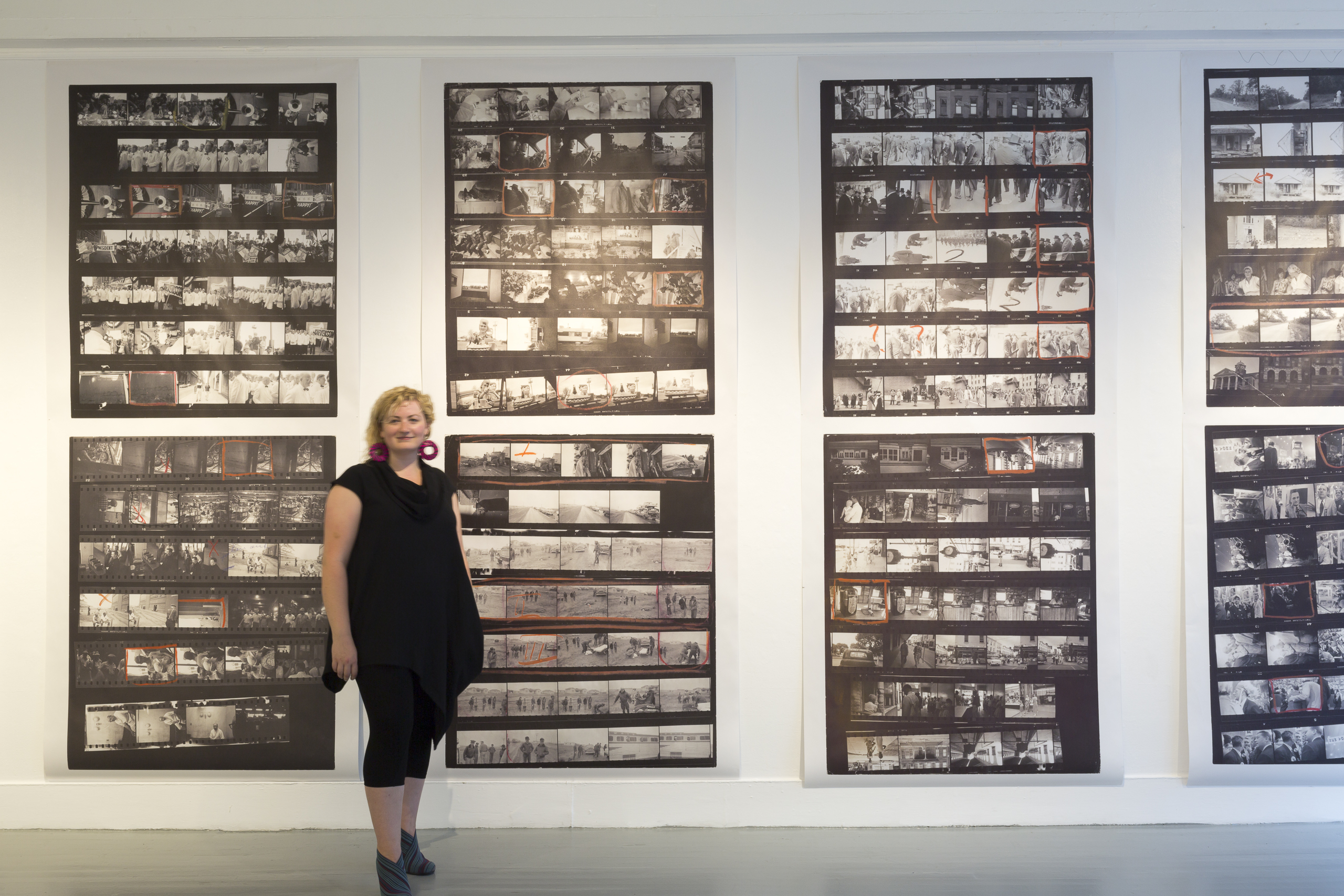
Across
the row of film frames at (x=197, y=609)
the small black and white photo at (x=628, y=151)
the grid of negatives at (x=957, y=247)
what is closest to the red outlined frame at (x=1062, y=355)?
the grid of negatives at (x=957, y=247)

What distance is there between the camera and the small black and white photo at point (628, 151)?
9.44 ft

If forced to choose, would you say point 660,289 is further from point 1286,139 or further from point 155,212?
point 1286,139

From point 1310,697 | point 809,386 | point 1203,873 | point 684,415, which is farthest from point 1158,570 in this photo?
point 684,415

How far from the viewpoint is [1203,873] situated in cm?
255

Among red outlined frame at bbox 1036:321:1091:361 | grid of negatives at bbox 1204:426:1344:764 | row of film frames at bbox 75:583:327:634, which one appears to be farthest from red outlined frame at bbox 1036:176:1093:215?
row of film frames at bbox 75:583:327:634

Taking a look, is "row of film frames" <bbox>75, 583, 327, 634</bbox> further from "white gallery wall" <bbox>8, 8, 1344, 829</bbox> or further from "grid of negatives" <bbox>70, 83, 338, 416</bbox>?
"grid of negatives" <bbox>70, 83, 338, 416</bbox>

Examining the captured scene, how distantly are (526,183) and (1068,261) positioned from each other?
2.05 metres

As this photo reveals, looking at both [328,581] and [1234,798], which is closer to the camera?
Result: [328,581]

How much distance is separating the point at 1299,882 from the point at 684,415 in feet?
8.33

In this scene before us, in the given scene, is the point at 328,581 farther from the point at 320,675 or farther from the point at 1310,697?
the point at 1310,697

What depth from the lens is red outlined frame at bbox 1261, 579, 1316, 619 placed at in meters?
2.89

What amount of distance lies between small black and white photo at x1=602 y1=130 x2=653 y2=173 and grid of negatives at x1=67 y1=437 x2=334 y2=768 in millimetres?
1477

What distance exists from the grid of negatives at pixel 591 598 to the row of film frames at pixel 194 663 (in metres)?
0.64

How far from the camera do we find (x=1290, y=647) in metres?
2.89
